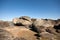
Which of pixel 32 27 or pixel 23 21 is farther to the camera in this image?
pixel 23 21

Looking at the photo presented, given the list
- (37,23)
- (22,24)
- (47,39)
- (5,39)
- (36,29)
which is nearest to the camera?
(5,39)

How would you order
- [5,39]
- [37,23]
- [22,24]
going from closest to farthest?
[5,39]
[37,23]
[22,24]

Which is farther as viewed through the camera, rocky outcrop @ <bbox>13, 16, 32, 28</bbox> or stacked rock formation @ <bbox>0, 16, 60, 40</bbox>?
rocky outcrop @ <bbox>13, 16, 32, 28</bbox>

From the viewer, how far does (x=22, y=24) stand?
31.3 meters

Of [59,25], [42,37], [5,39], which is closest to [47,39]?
[42,37]

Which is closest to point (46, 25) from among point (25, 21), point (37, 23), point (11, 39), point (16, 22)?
point (37, 23)

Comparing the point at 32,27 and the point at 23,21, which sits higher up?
the point at 23,21

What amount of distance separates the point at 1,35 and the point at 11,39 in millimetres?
1700

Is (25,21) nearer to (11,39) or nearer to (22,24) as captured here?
(22,24)

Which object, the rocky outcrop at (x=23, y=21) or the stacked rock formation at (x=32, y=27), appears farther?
the rocky outcrop at (x=23, y=21)

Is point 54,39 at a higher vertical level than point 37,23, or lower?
lower

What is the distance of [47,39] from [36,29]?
5.91m

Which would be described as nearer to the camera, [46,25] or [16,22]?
[46,25]

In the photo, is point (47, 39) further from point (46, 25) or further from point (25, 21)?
point (25, 21)
